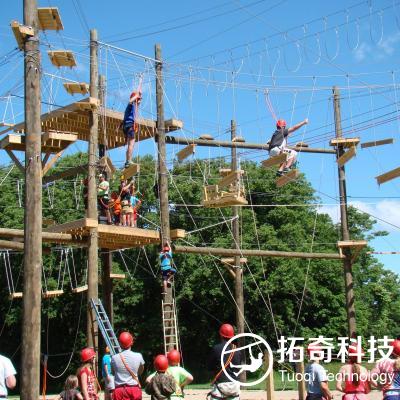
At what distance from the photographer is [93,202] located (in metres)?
14.4

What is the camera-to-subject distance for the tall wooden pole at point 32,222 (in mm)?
8500

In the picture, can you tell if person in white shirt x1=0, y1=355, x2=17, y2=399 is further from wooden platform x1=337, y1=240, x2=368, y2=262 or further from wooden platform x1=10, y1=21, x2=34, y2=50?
wooden platform x1=337, y1=240, x2=368, y2=262

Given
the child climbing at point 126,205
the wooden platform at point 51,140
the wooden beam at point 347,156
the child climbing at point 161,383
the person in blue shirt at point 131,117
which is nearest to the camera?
the child climbing at point 161,383

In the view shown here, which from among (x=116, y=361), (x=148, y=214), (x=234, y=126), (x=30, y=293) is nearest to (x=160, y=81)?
(x=234, y=126)

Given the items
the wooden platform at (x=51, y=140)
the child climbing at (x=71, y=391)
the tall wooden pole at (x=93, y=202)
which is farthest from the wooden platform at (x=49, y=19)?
the child climbing at (x=71, y=391)

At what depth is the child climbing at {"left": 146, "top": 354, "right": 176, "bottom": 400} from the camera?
681 cm

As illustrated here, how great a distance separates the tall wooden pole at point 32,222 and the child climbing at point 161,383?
216cm

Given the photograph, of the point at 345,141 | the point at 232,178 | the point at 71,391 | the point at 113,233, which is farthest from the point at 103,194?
the point at 71,391

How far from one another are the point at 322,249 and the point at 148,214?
26.7ft

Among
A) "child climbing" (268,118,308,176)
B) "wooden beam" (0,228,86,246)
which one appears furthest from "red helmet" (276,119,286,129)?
"wooden beam" (0,228,86,246)

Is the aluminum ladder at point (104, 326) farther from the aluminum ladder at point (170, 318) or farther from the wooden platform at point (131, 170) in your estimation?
the wooden platform at point (131, 170)

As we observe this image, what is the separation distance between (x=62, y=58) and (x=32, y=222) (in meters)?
5.41

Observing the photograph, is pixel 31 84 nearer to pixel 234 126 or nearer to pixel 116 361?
pixel 116 361

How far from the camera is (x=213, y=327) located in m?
30.5
